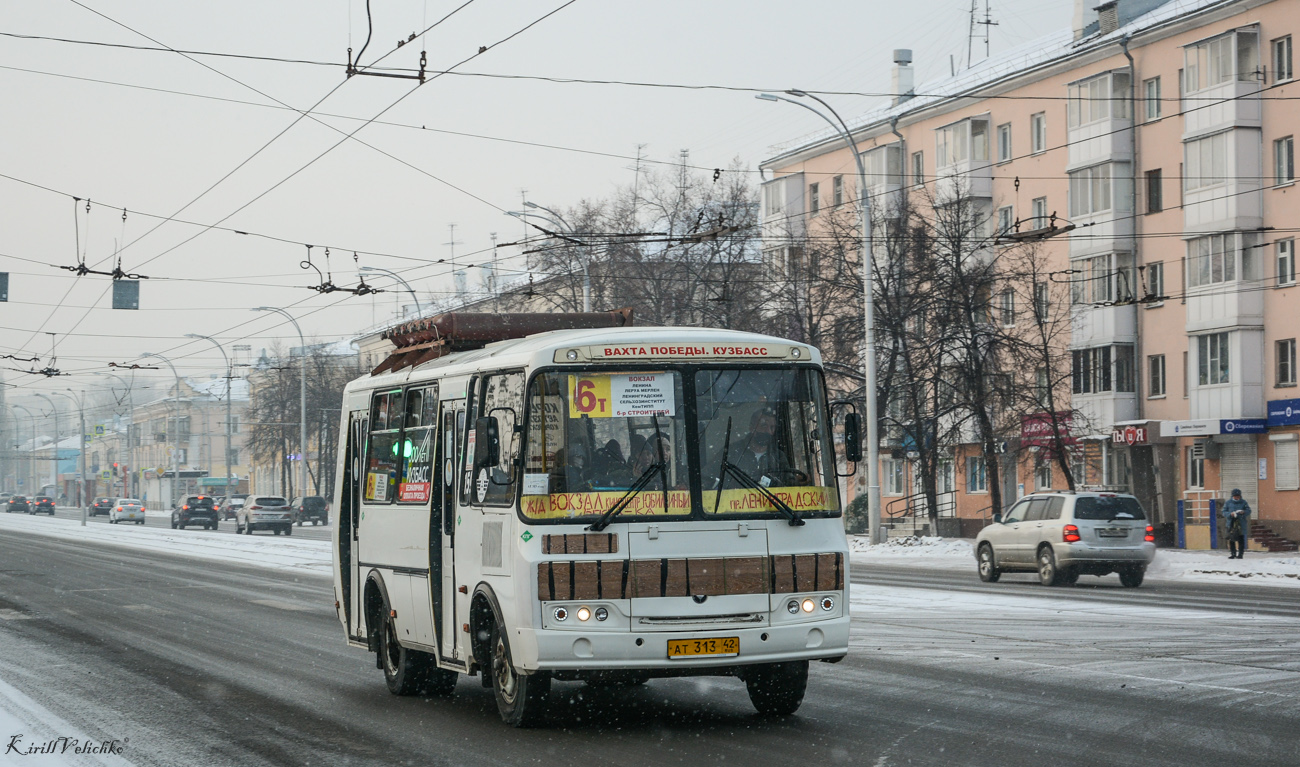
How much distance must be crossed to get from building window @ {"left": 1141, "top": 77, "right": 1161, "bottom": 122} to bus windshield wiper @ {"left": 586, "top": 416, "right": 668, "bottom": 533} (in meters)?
43.3

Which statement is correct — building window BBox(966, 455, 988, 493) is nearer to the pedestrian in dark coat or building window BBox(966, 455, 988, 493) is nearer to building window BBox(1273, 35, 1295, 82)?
building window BBox(1273, 35, 1295, 82)

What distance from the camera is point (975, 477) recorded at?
5878cm

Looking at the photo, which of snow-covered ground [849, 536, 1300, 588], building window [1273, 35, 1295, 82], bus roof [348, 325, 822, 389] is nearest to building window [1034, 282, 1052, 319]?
snow-covered ground [849, 536, 1300, 588]

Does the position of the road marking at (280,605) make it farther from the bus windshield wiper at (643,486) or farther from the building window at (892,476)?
the building window at (892,476)

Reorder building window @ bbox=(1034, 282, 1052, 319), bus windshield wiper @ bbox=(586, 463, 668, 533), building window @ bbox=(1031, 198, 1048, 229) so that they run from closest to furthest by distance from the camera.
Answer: bus windshield wiper @ bbox=(586, 463, 668, 533), building window @ bbox=(1034, 282, 1052, 319), building window @ bbox=(1031, 198, 1048, 229)

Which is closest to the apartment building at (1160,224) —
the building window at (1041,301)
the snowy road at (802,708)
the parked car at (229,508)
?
the building window at (1041,301)

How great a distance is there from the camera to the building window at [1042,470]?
45.5 m

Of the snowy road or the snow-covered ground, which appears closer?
the snowy road

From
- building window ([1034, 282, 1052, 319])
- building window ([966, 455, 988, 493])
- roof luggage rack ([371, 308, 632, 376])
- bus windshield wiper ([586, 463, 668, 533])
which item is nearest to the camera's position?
bus windshield wiper ([586, 463, 668, 533])

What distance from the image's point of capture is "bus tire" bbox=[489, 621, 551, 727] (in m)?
9.96

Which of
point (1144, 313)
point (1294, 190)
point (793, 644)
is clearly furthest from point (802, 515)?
point (1144, 313)

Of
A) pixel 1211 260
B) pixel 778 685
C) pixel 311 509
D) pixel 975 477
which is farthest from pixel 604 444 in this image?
pixel 311 509

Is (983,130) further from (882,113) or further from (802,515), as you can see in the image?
(802,515)

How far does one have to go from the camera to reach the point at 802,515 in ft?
33.2
